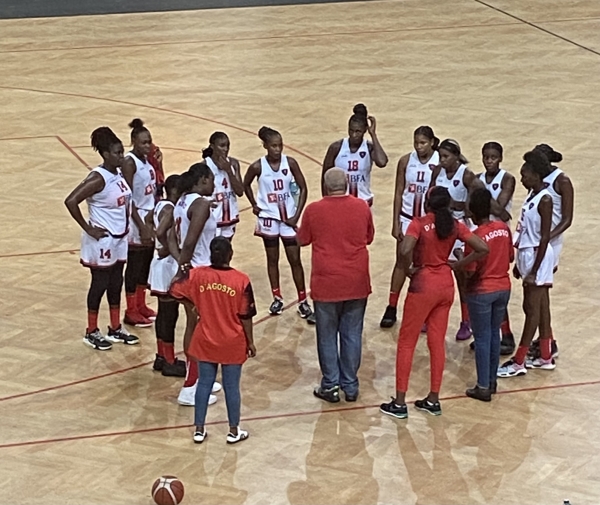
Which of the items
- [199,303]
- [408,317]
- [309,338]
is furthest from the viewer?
[309,338]

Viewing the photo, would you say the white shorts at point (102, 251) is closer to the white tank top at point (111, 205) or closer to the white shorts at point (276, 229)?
the white tank top at point (111, 205)

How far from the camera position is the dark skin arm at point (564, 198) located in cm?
979

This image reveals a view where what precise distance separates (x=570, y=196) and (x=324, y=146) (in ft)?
21.9

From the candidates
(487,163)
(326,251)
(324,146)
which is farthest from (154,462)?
(324,146)

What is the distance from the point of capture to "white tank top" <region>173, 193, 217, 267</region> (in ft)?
30.8

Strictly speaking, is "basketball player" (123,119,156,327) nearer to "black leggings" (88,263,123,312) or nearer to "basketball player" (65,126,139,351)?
"basketball player" (65,126,139,351)

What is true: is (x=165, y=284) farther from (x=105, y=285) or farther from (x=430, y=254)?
(x=430, y=254)

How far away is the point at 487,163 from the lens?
1020cm

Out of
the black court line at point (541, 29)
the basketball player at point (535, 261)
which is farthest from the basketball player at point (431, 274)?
the black court line at point (541, 29)

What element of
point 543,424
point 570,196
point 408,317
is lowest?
point 543,424

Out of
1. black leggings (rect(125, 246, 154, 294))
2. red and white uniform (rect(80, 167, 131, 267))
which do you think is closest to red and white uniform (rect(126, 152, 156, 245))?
black leggings (rect(125, 246, 154, 294))

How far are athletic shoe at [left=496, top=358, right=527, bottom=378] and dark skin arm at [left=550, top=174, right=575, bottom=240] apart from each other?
42.3 inches

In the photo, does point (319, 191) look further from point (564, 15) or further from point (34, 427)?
point (564, 15)

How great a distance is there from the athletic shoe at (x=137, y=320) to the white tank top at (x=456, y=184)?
2.83 m
